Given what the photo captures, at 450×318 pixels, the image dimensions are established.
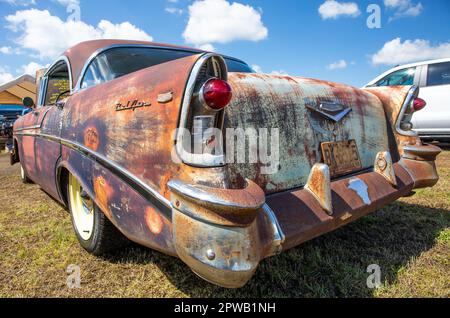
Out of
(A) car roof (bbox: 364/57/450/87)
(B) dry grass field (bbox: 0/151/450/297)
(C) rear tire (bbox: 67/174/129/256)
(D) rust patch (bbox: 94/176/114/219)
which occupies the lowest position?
(B) dry grass field (bbox: 0/151/450/297)

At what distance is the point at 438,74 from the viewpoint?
6277 mm

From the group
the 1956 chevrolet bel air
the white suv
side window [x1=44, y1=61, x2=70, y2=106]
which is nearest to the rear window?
the 1956 chevrolet bel air

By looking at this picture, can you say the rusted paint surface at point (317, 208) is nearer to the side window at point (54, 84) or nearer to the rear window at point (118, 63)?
the rear window at point (118, 63)

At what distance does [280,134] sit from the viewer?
1.72m

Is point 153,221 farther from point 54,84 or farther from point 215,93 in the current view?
point 54,84

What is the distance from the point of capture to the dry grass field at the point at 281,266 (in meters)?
1.80

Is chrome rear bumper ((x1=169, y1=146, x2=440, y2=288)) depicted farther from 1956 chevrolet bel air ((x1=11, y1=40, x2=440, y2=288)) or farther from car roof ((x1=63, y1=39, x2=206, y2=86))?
car roof ((x1=63, y1=39, x2=206, y2=86))

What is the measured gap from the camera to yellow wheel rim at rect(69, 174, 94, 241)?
229 cm

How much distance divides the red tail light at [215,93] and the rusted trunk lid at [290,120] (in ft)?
0.67

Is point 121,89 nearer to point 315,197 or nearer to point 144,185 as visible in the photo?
point 144,185

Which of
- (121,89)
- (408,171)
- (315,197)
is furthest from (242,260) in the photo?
(408,171)

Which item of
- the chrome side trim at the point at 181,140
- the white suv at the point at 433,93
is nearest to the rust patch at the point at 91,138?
the chrome side trim at the point at 181,140

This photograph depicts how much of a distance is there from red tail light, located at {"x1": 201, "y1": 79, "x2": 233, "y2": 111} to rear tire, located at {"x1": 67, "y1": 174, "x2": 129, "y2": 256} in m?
1.07
